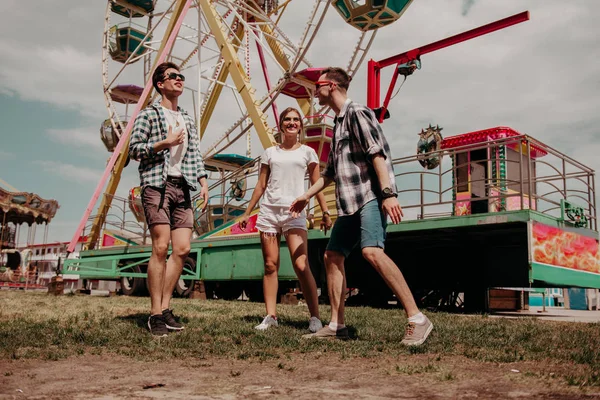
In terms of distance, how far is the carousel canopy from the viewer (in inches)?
1508

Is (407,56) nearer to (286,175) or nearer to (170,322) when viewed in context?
(286,175)

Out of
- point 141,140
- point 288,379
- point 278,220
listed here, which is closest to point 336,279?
point 278,220

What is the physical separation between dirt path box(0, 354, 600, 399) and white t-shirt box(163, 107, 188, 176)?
5.98 ft

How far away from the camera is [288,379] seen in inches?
110

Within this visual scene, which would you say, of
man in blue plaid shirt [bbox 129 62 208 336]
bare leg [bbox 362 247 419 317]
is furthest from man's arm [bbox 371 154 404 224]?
man in blue plaid shirt [bbox 129 62 208 336]

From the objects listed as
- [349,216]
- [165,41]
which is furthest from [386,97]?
[349,216]

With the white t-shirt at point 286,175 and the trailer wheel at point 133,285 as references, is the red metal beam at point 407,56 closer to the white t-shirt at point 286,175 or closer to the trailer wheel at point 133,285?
the trailer wheel at point 133,285

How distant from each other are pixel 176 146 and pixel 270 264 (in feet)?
4.18

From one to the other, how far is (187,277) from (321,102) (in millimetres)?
8386

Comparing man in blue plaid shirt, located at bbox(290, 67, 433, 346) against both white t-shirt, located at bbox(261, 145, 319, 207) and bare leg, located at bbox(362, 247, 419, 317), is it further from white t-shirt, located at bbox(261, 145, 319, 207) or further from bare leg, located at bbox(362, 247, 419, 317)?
white t-shirt, located at bbox(261, 145, 319, 207)

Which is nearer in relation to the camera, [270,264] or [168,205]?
[168,205]

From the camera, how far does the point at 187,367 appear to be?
3.14 metres

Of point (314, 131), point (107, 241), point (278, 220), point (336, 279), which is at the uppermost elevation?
point (314, 131)

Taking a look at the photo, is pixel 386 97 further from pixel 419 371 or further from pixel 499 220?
pixel 419 371
